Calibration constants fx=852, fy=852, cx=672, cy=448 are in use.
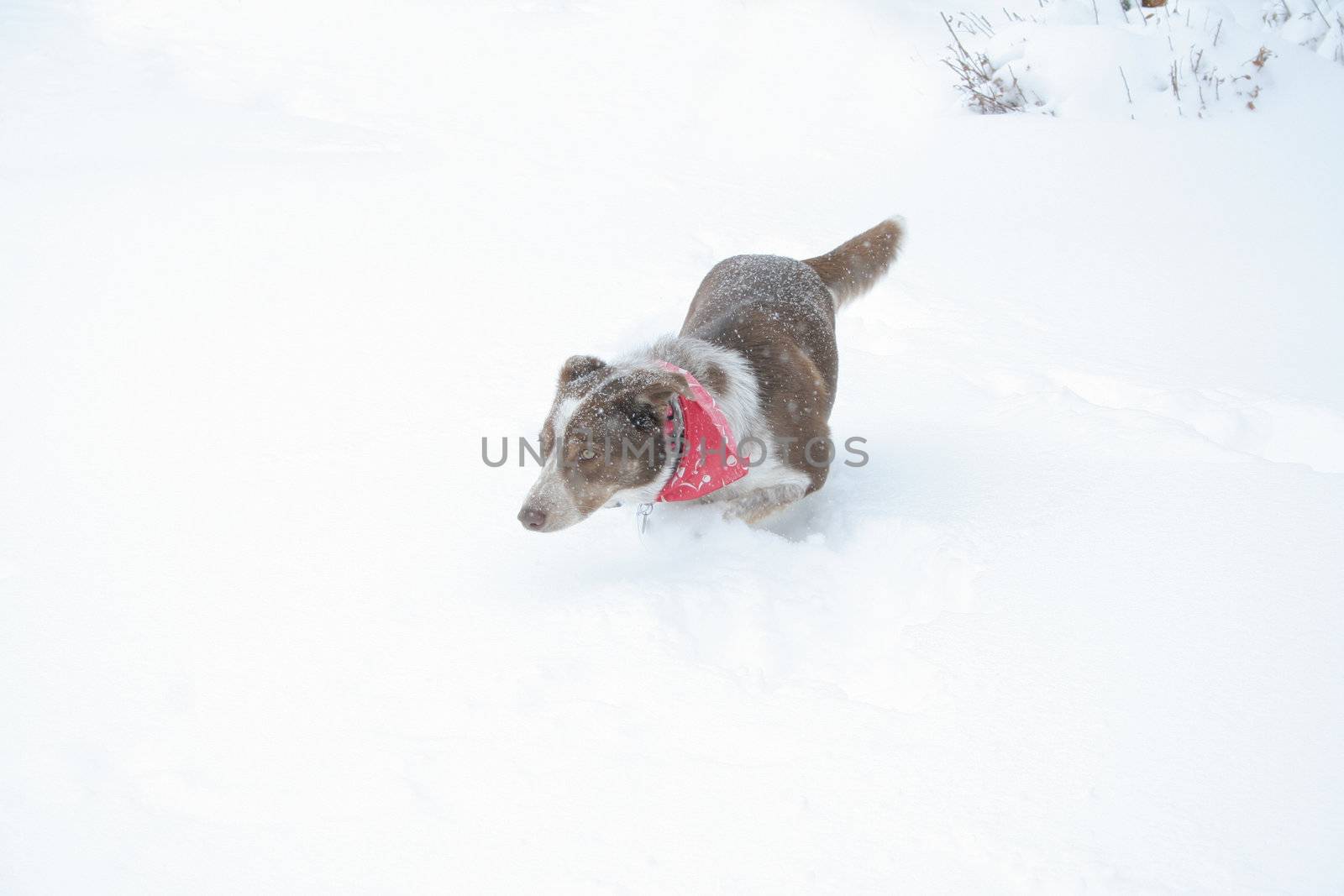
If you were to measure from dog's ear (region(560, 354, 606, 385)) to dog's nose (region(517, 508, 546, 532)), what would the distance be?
54 centimetres

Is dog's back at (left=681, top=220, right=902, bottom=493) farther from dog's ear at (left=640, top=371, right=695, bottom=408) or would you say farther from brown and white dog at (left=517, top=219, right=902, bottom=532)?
dog's ear at (left=640, top=371, right=695, bottom=408)

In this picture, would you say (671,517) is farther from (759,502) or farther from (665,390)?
(665,390)

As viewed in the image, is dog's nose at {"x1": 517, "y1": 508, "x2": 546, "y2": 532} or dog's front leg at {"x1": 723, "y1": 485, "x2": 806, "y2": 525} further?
dog's front leg at {"x1": 723, "y1": 485, "x2": 806, "y2": 525}

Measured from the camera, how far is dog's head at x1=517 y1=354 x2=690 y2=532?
9.51 feet

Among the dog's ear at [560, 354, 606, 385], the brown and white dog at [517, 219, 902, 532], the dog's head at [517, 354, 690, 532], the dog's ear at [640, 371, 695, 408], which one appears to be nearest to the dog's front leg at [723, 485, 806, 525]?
the brown and white dog at [517, 219, 902, 532]

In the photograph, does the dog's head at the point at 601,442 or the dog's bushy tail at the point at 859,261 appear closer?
the dog's head at the point at 601,442

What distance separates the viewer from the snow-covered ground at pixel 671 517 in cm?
186

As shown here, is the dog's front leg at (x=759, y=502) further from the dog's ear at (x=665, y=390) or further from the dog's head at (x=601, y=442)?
the dog's ear at (x=665, y=390)

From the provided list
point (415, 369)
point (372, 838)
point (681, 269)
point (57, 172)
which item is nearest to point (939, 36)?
point (681, 269)

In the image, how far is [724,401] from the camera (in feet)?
10.5

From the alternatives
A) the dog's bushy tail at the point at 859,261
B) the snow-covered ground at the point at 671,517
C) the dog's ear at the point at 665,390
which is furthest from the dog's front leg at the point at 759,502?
the dog's bushy tail at the point at 859,261

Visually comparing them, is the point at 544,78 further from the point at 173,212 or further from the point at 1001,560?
the point at 1001,560

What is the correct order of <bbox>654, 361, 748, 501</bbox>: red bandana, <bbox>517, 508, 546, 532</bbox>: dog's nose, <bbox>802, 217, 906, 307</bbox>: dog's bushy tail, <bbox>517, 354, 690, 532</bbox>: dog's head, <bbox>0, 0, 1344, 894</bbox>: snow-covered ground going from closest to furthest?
<bbox>0, 0, 1344, 894</bbox>: snow-covered ground
<bbox>517, 508, 546, 532</bbox>: dog's nose
<bbox>517, 354, 690, 532</bbox>: dog's head
<bbox>654, 361, 748, 501</bbox>: red bandana
<bbox>802, 217, 906, 307</bbox>: dog's bushy tail

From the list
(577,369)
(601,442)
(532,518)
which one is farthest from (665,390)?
(532,518)
